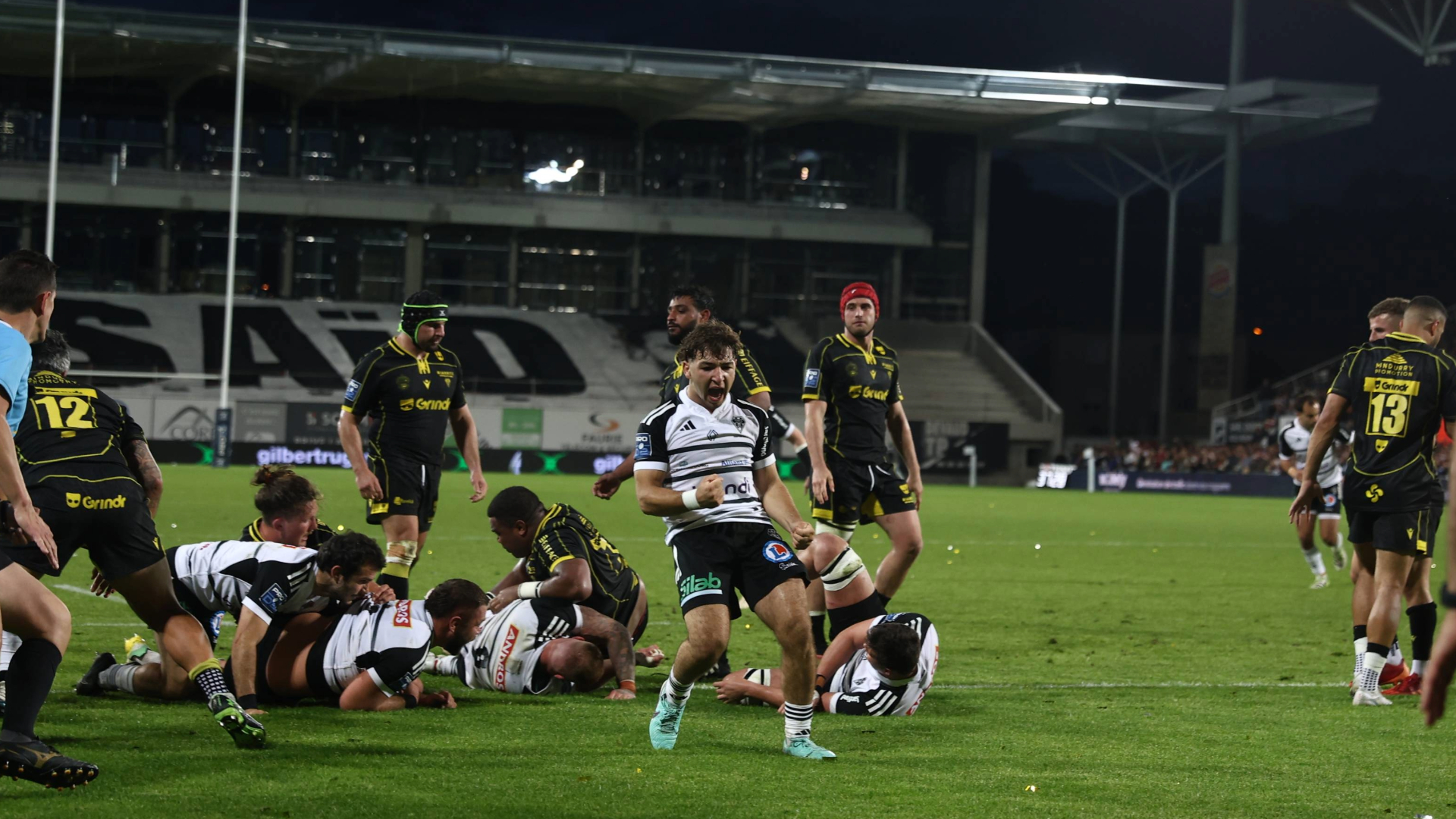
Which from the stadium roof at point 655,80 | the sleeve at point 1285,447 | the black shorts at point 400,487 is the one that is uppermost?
A: the stadium roof at point 655,80

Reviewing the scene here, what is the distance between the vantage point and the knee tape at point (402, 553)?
988 centimetres

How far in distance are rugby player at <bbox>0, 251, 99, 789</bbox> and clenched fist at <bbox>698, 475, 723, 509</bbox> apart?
2.43 metres

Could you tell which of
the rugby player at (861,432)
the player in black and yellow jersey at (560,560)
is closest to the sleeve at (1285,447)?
the rugby player at (861,432)

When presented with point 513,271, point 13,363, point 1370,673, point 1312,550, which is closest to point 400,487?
point 13,363

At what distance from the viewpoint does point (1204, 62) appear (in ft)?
318

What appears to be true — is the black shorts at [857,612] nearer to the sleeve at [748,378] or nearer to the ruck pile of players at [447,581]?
the ruck pile of players at [447,581]

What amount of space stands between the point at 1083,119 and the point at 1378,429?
1944 inches

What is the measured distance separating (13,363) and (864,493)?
18.5ft

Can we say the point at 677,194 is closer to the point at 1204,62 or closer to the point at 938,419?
the point at 938,419

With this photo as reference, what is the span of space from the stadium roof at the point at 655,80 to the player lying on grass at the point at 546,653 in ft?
133

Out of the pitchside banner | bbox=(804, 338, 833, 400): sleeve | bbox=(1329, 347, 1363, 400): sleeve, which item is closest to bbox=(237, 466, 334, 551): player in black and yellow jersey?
bbox=(804, 338, 833, 400): sleeve

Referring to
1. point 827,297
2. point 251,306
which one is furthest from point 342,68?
point 827,297

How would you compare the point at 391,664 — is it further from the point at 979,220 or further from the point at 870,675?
the point at 979,220

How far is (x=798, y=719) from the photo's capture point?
249 inches
